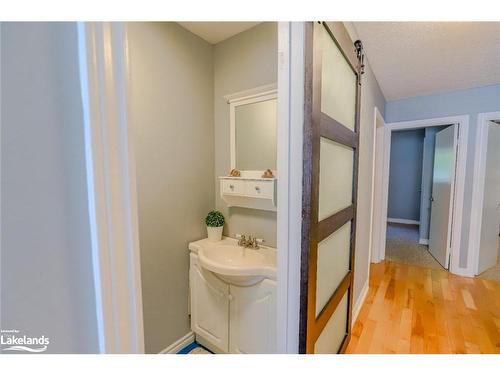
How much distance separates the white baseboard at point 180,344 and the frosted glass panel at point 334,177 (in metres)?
1.53

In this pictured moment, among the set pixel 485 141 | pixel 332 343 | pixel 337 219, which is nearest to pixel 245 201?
pixel 337 219

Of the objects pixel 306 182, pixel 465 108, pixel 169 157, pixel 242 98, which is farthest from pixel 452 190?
pixel 169 157

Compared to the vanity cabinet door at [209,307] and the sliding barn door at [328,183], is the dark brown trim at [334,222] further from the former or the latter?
the vanity cabinet door at [209,307]

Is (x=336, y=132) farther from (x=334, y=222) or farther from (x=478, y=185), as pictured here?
(x=478, y=185)

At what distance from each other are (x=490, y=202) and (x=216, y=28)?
3.77 metres

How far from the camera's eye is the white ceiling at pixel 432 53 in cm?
161

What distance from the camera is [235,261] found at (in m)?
1.68

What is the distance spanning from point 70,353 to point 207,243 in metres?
1.43

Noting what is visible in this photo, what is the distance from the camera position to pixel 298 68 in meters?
0.93

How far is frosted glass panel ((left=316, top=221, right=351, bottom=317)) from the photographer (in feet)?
3.76

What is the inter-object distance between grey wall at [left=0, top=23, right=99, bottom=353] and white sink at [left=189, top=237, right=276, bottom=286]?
1.03 m

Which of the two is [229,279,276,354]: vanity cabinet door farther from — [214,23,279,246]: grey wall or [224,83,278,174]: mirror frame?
[224,83,278,174]: mirror frame

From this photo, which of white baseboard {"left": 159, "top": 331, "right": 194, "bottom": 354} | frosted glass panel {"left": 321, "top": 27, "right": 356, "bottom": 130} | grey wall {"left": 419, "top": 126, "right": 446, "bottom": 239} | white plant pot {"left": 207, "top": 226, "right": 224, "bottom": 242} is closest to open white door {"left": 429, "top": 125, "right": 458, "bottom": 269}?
grey wall {"left": 419, "top": 126, "right": 446, "bottom": 239}
